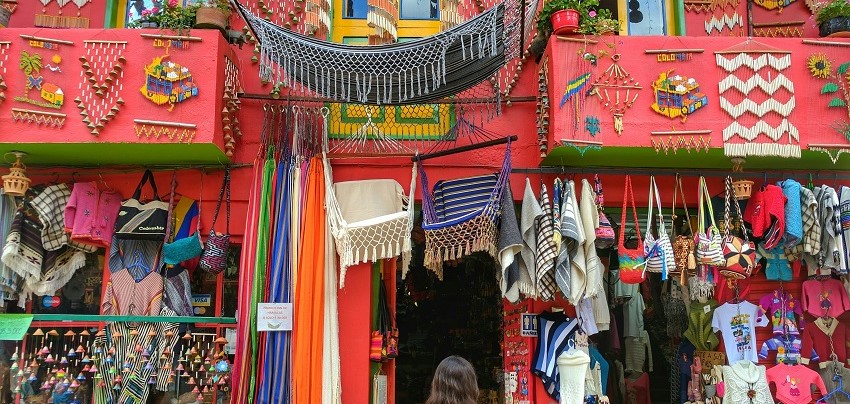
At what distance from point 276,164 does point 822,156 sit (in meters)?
4.68

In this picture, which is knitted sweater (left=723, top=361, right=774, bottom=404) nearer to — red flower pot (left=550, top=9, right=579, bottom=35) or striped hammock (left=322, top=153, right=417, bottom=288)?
striped hammock (left=322, top=153, right=417, bottom=288)

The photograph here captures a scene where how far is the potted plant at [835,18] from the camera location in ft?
18.7

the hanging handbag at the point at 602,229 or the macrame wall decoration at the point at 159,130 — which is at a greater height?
the macrame wall decoration at the point at 159,130

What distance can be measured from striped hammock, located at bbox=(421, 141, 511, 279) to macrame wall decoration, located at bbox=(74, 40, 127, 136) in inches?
101

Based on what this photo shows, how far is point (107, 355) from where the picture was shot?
523 centimetres

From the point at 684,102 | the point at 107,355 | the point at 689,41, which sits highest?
the point at 689,41

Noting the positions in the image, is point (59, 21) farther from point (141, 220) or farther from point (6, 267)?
point (6, 267)

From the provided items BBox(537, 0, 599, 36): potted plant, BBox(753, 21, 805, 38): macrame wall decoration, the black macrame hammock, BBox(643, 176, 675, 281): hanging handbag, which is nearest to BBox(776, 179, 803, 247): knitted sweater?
BBox(643, 176, 675, 281): hanging handbag

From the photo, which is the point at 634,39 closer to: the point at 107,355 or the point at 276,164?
the point at 276,164

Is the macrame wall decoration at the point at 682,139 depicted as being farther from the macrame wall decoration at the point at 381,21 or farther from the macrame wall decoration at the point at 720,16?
the macrame wall decoration at the point at 381,21

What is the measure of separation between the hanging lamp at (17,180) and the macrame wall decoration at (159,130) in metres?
1.11

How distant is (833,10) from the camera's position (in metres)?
5.75

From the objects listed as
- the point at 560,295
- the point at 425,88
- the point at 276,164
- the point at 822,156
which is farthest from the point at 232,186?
the point at 822,156

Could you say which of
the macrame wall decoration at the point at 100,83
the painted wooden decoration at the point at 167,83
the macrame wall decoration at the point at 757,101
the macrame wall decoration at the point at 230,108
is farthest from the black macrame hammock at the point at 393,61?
the macrame wall decoration at the point at 757,101
